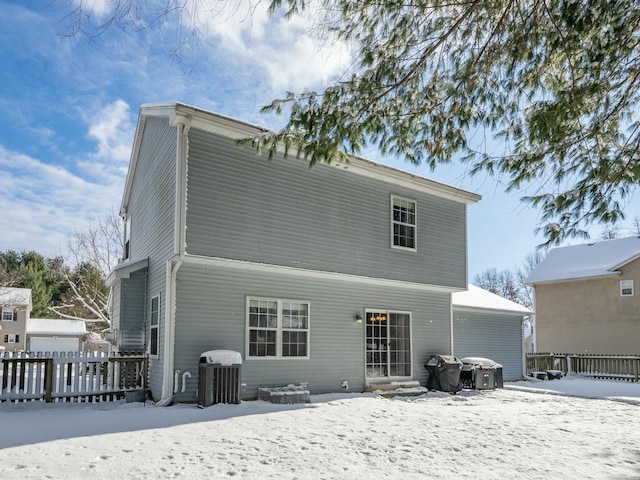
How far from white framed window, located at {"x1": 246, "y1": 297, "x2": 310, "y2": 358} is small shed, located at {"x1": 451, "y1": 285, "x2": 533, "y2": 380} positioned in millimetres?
6158

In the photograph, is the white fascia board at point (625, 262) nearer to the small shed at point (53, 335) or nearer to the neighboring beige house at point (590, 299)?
the neighboring beige house at point (590, 299)

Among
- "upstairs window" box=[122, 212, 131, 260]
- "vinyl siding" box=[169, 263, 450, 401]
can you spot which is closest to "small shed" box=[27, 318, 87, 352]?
"upstairs window" box=[122, 212, 131, 260]

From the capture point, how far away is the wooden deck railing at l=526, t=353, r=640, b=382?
702 inches

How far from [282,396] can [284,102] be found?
586cm

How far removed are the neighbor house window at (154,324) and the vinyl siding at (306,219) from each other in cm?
190

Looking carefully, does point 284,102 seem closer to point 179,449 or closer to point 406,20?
point 406,20

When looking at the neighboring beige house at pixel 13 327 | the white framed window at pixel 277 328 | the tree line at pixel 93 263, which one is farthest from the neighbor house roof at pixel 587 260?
the neighboring beige house at pixel 13 327

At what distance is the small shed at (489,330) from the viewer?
15.9 metres

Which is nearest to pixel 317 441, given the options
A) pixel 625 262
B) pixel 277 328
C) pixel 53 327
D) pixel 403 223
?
pixel 277 328

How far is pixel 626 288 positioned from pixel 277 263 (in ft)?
54.6

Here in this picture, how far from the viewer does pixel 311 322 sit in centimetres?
1140

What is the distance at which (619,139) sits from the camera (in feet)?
22.1

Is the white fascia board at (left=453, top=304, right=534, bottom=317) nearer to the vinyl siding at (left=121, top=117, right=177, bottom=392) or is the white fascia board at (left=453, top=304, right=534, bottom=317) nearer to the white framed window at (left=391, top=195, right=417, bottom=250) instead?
the white framed window at (left=391, top=195, right=417, bottom=250)

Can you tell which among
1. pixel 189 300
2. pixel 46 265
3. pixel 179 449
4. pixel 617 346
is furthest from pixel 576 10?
pixel 46 265
